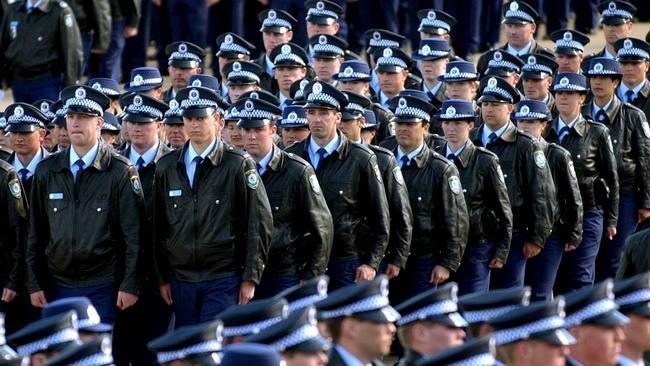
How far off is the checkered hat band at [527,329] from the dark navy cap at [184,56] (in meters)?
8.67

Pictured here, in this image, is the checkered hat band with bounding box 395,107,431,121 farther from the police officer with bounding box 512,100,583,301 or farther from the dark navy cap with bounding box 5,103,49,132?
the dark navy cap with bounding box 5,103,49,132

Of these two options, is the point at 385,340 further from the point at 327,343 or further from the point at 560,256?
the point at 560,256

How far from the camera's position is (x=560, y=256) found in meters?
14.7

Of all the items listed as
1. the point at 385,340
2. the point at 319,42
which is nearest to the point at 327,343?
the point at 385,340

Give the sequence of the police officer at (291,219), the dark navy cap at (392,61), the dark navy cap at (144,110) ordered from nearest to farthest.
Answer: the police officer at (291,219)
the dark navy cap at (144,110)
the dark navy cap at (392,61)

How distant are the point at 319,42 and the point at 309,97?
12.8ft

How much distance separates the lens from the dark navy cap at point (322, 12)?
1872 centimetres

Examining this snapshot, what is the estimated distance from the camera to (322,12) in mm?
18844

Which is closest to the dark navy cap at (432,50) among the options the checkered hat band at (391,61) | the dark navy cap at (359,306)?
the checkered hat band at (391,61)

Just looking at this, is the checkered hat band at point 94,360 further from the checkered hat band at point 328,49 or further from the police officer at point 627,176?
the checkered hat band at point 328,49

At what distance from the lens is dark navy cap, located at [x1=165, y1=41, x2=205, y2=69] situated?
56.4 ft

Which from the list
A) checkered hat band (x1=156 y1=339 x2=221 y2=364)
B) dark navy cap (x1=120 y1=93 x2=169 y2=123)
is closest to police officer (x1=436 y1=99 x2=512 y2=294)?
dark navy cap (x1=120 y1=93 x2=169 y2=123)

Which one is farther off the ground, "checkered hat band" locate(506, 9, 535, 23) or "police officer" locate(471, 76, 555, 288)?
"checkered hat band" locate(506, 9, 535, 23)

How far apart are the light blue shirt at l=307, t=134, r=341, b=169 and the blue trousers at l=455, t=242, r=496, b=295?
4.32 feet
